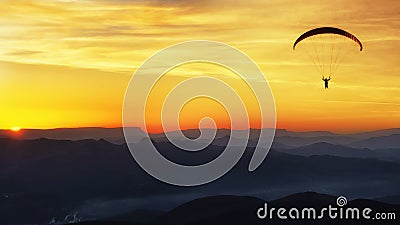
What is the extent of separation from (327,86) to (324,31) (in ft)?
28.9

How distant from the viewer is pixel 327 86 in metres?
96.6

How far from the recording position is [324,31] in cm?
9956

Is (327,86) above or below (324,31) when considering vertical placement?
below

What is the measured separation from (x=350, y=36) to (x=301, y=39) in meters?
8.55

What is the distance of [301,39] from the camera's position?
101562mm

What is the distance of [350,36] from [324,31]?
5125mm

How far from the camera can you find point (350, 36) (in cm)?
9556

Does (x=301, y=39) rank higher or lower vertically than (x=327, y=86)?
higher

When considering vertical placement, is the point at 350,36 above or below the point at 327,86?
above

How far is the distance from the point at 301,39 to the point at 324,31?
151 inches

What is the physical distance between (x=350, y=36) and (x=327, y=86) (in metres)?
7.82
